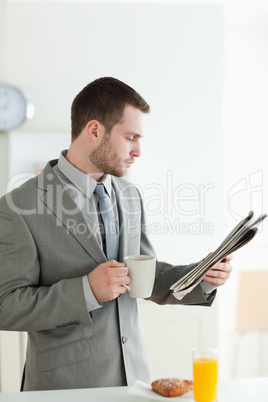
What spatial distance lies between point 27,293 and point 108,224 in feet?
1.09

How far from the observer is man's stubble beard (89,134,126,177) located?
5.05ft

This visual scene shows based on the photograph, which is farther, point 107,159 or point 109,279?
point 107,159

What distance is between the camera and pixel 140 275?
1.35 meters

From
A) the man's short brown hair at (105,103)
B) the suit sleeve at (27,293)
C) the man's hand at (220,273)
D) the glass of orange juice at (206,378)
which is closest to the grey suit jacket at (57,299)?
the suit sleeve at (27,293)

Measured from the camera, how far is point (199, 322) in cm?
292

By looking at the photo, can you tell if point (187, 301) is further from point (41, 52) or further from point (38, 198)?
point (41, 52)

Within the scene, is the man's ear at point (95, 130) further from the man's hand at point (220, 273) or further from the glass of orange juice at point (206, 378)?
the glass of orange juice at point (206, 378)

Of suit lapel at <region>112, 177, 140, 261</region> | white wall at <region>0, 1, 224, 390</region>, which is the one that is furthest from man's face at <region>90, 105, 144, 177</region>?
white wall at <region>0, 1, 224, 390</region>

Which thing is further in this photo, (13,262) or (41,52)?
(41,52)

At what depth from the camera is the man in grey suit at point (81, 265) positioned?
4.47ft

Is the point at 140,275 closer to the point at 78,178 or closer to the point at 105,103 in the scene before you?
the point at 78,178

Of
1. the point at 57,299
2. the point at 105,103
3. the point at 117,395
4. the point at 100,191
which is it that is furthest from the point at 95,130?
the point at 117,395

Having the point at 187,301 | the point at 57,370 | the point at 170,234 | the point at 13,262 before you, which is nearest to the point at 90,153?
the point at 13,262

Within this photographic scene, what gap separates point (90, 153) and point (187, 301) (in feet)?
1.78
